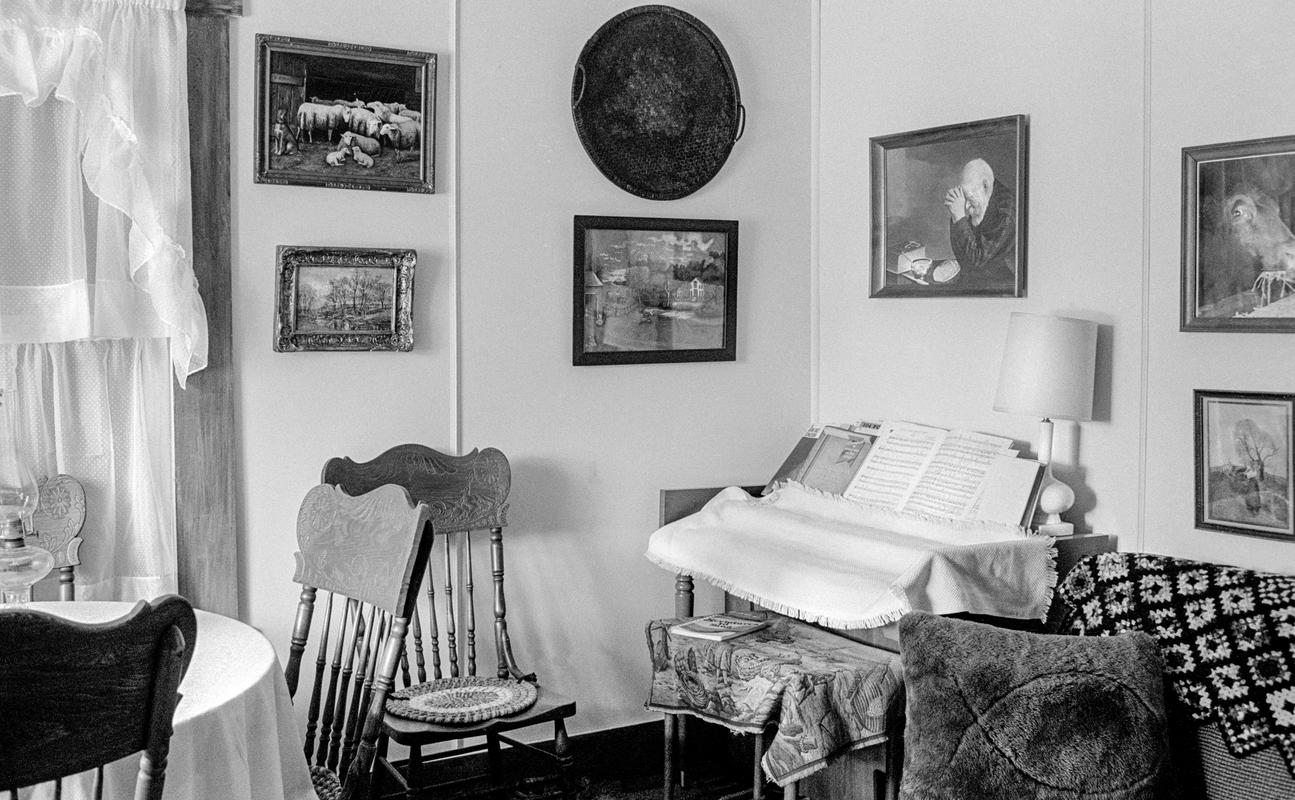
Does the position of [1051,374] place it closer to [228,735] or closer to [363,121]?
[363,121]

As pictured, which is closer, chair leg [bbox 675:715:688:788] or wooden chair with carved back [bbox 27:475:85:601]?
wooden chair with carved back [bbox 27:475:85:601]

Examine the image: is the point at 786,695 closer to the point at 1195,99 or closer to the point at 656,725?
the point at 656,725

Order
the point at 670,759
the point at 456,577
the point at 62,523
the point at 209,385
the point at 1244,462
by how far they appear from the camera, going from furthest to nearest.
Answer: the point at 456,577 < the point at 670,759 < the point at 209,385 < the point at 62,523 < the point at 1244,462

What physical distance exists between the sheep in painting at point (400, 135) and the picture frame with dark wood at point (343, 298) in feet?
1.06

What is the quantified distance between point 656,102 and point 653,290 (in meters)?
0.65

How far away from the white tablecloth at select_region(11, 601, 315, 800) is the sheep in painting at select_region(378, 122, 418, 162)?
162cm

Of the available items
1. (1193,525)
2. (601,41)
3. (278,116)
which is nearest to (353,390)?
(278,116)

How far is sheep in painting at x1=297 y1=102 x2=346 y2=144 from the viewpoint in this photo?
364 cm

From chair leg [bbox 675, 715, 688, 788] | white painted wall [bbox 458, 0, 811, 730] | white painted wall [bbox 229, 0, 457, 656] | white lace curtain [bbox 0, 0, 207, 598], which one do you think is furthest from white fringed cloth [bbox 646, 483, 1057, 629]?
white lace curtain [bbox 0, 0, 207, 598]

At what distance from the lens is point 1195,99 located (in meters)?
3.26

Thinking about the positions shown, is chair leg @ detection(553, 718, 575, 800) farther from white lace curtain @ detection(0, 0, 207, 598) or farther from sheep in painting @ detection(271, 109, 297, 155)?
sheep in painting @ detection(271, 109, 297, 155)

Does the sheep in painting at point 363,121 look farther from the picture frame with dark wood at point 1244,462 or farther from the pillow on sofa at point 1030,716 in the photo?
the picture frame with dark wood at point 1244,462

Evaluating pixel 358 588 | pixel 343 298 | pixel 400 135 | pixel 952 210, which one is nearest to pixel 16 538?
pixel 358 588

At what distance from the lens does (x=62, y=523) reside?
129 inches
